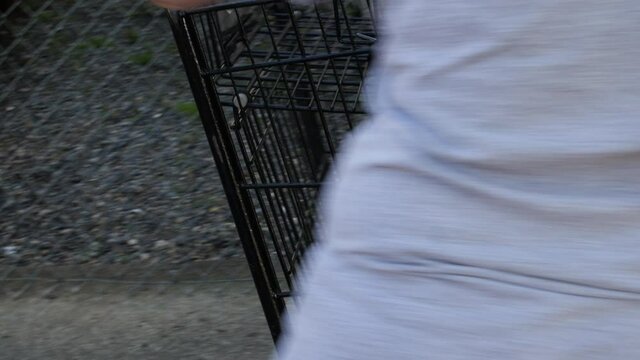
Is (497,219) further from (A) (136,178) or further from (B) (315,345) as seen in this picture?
(A) (136,178)

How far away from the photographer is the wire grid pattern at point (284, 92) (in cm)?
240

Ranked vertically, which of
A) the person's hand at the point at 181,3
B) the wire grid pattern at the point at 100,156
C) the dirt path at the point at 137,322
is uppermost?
the wire grid pattern at the point at 100,156

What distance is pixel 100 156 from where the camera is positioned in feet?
14.6

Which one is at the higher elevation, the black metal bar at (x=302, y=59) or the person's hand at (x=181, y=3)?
the black metal bar at (x=302, y=59)

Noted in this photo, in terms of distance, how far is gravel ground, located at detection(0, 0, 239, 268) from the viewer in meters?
3.92

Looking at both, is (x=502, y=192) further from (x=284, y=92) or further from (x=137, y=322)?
(x=137, y=322)

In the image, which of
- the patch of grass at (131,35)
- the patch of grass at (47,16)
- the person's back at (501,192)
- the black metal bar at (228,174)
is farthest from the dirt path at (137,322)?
the patch of grass at (47,16)

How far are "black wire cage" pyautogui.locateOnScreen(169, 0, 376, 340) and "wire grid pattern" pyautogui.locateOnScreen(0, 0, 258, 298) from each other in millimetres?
706

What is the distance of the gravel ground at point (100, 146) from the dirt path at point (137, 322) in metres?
0.21

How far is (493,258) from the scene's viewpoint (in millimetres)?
1147

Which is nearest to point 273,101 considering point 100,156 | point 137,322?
point 137,322

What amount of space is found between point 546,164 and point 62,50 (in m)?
4.45

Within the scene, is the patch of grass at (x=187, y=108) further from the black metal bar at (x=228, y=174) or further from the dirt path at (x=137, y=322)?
the black metal bar at (x=228, y=174)

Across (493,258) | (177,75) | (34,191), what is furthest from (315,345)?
(177,75)
